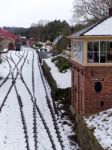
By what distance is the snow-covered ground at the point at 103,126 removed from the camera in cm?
1671

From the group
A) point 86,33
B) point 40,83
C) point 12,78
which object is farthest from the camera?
point 12,78

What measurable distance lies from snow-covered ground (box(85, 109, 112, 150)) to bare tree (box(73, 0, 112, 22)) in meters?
43.3

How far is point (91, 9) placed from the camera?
69.1 metres

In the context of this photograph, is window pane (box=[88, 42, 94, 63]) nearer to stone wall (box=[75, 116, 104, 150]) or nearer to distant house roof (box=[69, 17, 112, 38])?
distant house roof (box=[69, 17, 112, 38])

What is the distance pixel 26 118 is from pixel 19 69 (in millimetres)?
29355

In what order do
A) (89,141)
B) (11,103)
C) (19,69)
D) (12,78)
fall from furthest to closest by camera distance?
1. (19,69)
2. (12,78)
3. (11,103)
4. (89,141)

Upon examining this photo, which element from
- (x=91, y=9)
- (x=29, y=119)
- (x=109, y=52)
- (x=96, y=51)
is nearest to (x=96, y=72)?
(x=96, y=51)

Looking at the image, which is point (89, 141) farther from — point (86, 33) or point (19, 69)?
point (19, 69)

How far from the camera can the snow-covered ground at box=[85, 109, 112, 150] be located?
16.7 m

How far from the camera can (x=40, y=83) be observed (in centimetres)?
4212

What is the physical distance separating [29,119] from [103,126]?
25.8ft

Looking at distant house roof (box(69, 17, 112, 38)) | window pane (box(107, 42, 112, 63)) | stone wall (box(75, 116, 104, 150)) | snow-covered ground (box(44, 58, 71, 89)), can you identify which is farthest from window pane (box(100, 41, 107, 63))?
snow-covered ground (box(44, 58, 71, 89))

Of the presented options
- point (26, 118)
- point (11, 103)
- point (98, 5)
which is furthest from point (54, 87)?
point (98, 5)

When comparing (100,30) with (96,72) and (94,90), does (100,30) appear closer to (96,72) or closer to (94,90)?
(96,72)
